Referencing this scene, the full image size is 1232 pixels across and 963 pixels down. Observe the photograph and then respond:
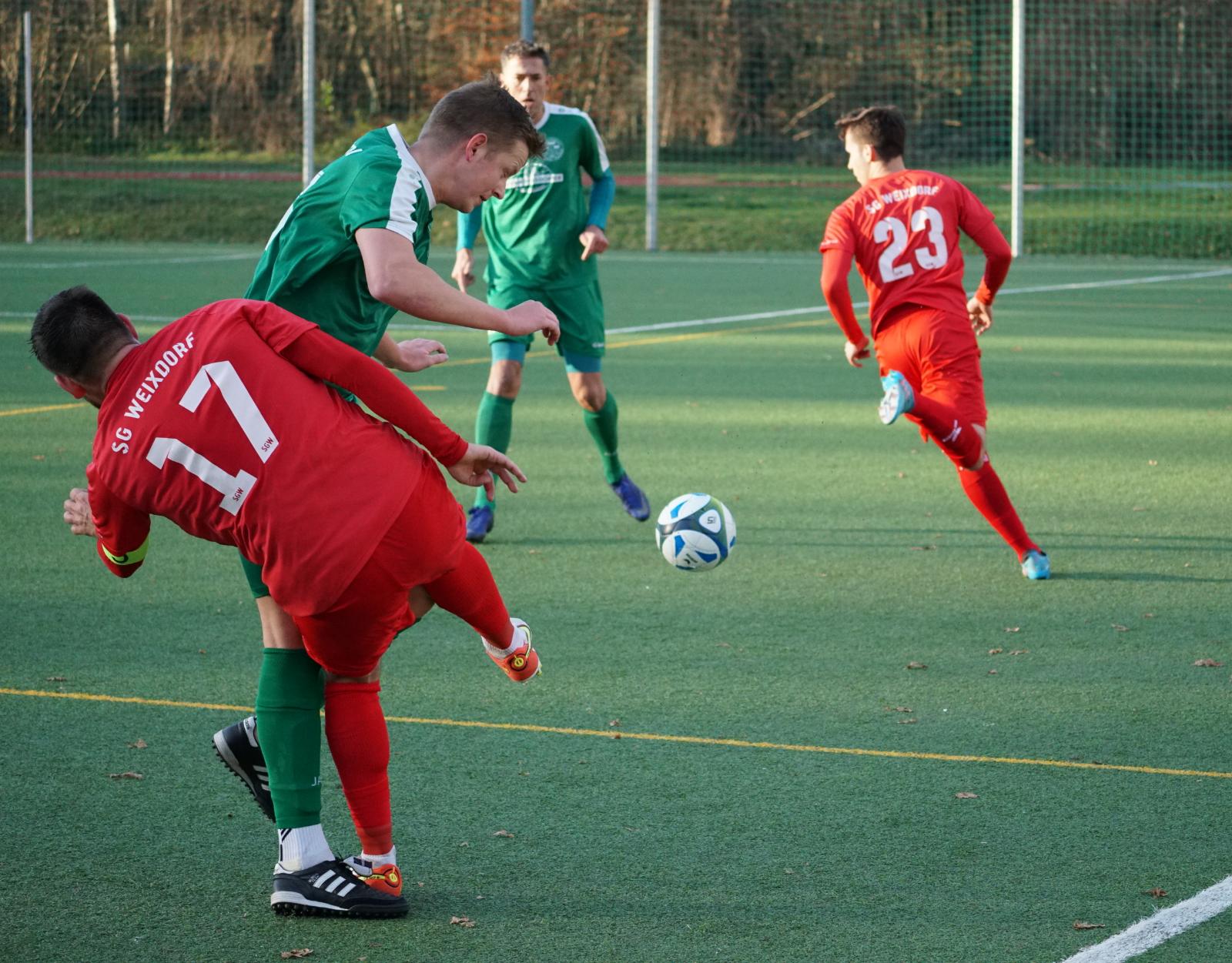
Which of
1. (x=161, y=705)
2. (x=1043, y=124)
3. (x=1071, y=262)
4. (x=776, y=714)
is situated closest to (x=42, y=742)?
(x=161, y=705)

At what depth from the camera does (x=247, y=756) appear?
3.54m

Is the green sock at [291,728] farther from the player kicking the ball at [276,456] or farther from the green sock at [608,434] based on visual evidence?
the green sock at [608,434]

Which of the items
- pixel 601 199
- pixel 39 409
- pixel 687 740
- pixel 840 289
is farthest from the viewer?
pixel 39 409

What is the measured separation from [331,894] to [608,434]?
4.27 m

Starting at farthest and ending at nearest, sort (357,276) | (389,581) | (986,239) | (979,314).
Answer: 1. (979,314)
2. (986,239)
3. (357,276)
4. (389,581)

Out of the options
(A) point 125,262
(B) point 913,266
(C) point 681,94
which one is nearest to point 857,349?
(B) point 913,266

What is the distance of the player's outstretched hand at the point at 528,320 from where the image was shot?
3297mm

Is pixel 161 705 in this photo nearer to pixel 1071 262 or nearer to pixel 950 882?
pixel 950 882

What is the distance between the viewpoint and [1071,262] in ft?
70.6

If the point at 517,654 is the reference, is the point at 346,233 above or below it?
above

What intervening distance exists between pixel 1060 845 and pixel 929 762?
0.60 metres

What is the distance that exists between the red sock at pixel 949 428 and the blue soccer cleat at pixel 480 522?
181 cm

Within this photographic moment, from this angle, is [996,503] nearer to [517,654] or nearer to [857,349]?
[857,349]

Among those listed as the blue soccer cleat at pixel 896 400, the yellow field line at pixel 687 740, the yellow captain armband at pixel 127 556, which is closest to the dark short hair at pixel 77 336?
the yellow captain armband at pixel 127 556
